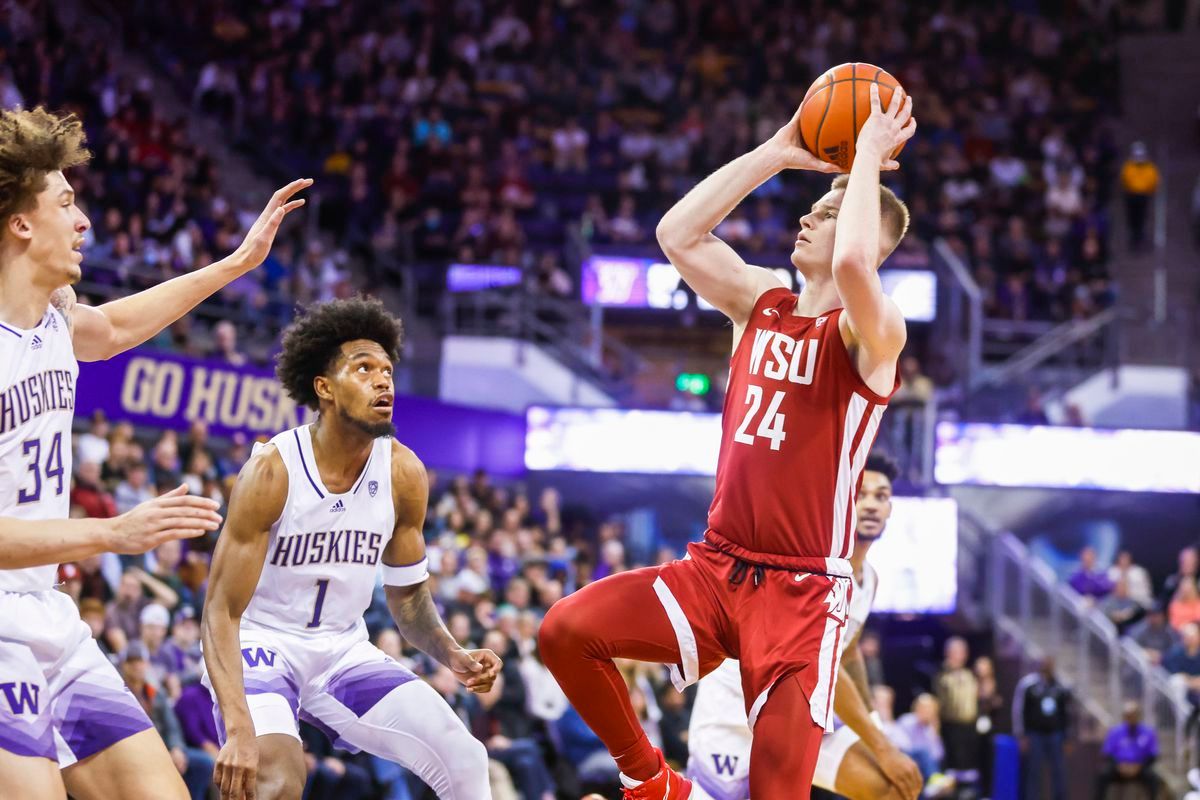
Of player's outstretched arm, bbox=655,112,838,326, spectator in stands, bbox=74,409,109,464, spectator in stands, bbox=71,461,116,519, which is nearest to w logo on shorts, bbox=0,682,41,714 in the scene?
player's outstretched arm, bbox=655,112,838,326

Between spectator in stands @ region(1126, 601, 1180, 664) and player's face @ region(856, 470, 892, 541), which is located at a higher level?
player's face @ region(856, 470, 892, 541)

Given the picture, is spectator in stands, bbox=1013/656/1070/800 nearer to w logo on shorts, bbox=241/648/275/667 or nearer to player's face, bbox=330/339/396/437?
player's face, bbox=330/339/396/437

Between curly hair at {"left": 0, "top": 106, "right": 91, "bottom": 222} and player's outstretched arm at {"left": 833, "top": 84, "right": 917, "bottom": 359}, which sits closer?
curly hair at {"left": 0, "top": 106, "right": 91, "bottom": 222}

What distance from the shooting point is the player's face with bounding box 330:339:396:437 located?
6.04m

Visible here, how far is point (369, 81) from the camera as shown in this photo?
74.7ft

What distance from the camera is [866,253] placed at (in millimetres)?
5129

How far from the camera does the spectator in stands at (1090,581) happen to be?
18766 millimetres

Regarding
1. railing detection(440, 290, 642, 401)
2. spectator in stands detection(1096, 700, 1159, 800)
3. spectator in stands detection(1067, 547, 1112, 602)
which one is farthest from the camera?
railing detection(440, 290, 642, 401)

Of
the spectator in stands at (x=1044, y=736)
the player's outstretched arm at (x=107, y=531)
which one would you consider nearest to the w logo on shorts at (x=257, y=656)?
the player's outstretched arm at (x=107, y=531)

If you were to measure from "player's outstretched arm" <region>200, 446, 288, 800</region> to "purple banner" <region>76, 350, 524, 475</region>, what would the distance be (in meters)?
6.83

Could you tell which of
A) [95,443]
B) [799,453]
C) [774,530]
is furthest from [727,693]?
[95,443]

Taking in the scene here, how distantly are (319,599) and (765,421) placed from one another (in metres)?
1.93

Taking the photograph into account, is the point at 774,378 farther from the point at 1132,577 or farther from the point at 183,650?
the point at 1132,577

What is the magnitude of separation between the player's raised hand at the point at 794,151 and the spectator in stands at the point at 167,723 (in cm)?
628
